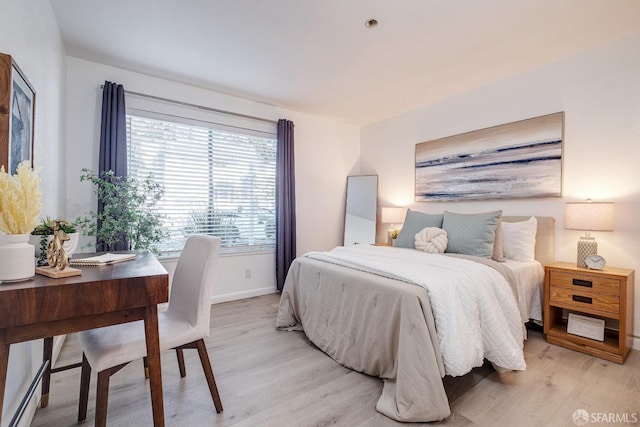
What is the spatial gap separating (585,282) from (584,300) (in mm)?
140

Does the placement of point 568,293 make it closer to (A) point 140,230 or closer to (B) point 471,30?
(B) point 471,30

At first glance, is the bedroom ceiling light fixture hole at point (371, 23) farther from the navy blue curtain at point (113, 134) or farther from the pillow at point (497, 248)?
the navy blue curtain at point (113, 134)

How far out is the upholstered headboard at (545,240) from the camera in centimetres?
271

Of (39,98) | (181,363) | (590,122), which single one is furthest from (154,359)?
(590,122)

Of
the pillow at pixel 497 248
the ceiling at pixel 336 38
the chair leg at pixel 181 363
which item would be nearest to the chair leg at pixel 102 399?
the chair leg at pixel 181 363

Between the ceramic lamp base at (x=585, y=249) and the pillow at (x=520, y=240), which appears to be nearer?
the ceramic lamp base at (x=585, y=249)

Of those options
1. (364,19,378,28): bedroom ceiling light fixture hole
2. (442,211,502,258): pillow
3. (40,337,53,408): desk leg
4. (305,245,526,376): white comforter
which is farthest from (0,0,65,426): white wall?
(442,211,502,258): pillow

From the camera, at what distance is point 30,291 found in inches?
35.6

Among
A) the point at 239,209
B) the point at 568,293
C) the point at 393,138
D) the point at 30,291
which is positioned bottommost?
the point at 568,293

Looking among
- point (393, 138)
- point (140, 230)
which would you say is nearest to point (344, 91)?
point (393, 138)

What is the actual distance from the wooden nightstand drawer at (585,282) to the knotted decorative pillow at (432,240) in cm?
85

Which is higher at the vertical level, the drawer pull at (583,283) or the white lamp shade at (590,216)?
the white lamp shade at (590,216)

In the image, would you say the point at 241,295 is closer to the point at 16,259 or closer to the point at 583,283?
the point at 16,259

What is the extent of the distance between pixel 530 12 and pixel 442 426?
2.72 m
